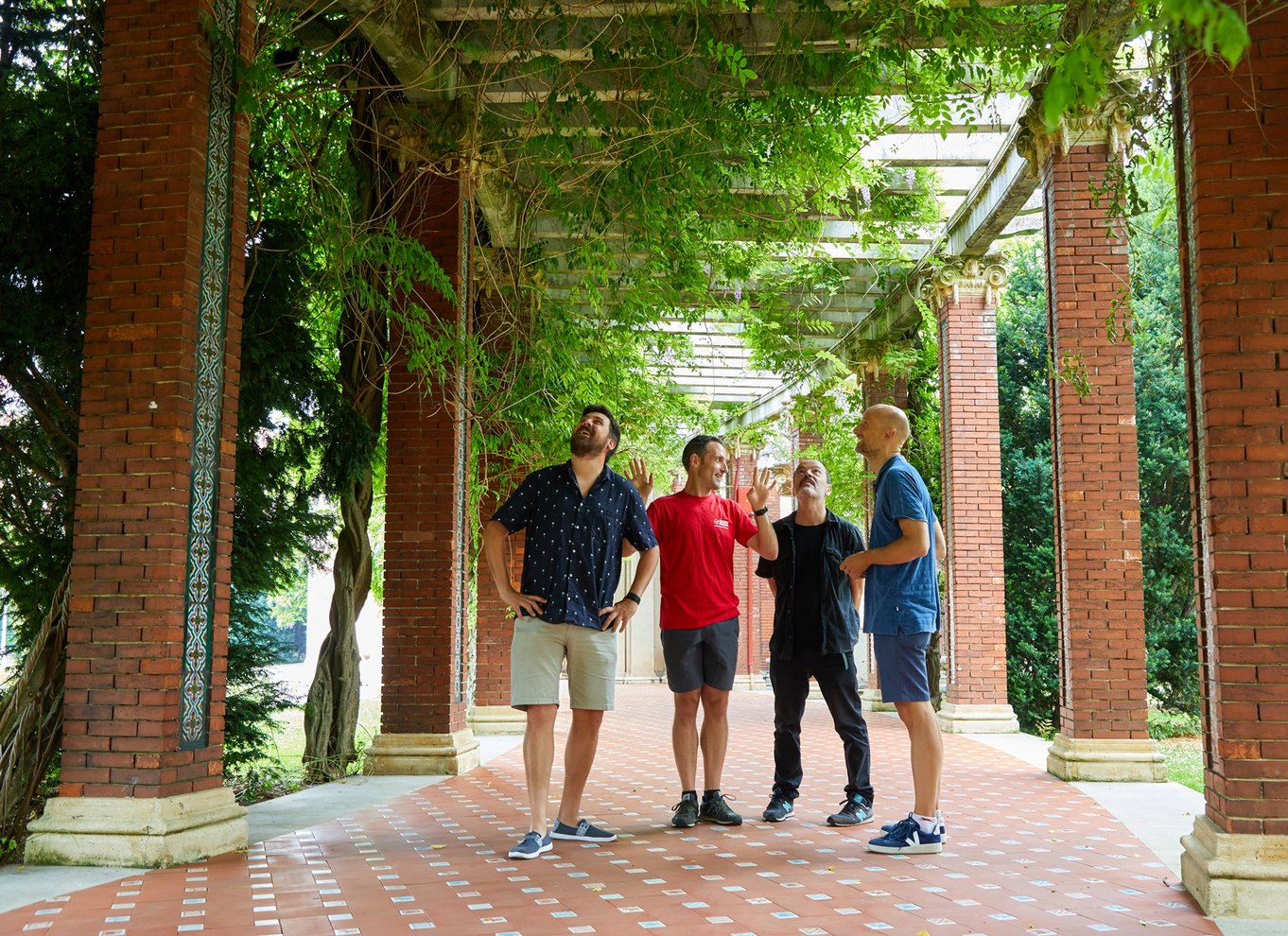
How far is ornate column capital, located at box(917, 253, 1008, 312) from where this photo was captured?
41.7 feet

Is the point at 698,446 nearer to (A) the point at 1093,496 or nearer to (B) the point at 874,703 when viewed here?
(A) the point at 1093,496

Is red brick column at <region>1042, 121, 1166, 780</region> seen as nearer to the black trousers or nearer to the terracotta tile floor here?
the terracotta tile floor

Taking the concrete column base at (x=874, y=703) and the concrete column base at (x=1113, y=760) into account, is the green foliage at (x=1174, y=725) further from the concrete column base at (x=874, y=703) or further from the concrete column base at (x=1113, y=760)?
the concrete column base at (x=1113, y=760)

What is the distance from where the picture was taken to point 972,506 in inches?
489

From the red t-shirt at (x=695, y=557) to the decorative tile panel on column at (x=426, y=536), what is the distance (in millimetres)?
2939

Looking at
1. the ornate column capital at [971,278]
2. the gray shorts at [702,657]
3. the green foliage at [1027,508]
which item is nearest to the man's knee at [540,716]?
the gray shorts at [702,657]

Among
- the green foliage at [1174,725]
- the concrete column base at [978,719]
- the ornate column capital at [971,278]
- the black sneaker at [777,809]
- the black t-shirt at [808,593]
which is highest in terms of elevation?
the ornate column capital at [971,278]

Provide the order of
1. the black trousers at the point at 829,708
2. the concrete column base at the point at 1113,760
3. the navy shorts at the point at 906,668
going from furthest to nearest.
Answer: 1. the concrete column base at the point at 1113,760
2. the black trousers at the point at 829,708
3. the navy shorts at the point at 906,668

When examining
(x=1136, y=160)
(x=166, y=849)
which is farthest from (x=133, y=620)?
(x=1136, y=160)

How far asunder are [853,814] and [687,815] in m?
0.88

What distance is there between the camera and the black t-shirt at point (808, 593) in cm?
603

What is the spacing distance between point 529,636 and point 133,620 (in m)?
1.73

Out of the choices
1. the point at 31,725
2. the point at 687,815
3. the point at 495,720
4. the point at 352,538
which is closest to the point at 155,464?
the point at 31,725

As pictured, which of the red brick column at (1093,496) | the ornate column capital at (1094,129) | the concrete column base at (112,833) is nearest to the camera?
the concrete column base at (112,833)
